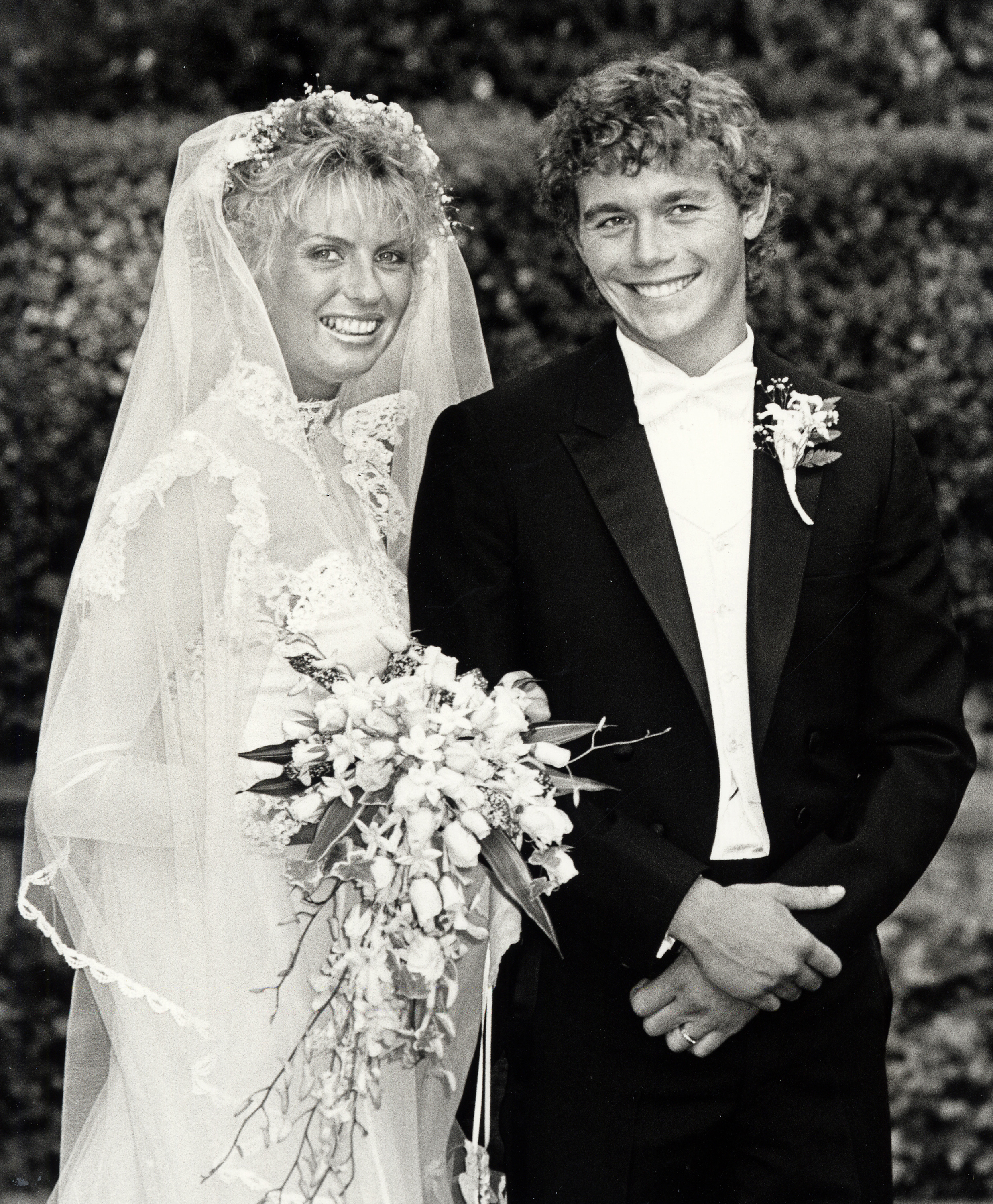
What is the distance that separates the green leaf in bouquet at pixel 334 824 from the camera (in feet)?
8.17

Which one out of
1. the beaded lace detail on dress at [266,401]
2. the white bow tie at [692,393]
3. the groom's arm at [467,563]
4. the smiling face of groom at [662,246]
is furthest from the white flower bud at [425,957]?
the smiling face of groom at [662,246]

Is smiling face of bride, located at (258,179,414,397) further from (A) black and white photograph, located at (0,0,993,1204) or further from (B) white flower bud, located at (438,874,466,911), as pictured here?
(B) white flower bud, located at (438,874,466,911)

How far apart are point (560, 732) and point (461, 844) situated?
308 millimetres

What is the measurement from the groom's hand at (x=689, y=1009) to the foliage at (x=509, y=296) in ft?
11.0

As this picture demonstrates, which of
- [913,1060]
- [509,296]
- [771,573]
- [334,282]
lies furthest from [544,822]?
[509,296]

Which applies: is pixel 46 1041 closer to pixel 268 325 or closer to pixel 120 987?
pixel 120 987

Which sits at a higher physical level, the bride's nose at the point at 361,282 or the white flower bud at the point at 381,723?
the bride's nose at the point at 361,282

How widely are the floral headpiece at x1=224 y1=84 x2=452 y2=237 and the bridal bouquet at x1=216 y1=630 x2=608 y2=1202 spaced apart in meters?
1.02

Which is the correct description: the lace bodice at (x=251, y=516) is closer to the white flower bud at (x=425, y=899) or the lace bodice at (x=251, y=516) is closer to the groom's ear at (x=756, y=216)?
the white flower bud at (x=425, y=899)

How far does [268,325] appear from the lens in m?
2.99

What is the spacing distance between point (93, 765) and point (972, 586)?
4.01 metres

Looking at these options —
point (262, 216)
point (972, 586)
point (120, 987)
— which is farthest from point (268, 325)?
point (972, 586)

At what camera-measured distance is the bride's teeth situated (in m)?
2.92

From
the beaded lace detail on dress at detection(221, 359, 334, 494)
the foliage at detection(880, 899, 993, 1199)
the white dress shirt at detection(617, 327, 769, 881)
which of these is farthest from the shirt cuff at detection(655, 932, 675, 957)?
the foliage at detection(880, 899, 993, 1199)
